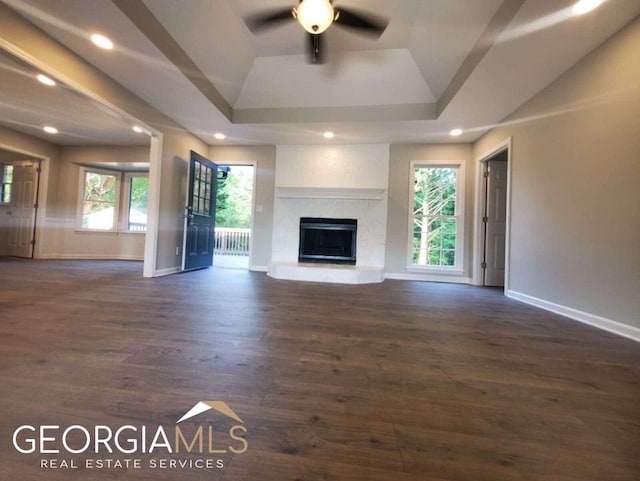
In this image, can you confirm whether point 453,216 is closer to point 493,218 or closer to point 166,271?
point 493,218

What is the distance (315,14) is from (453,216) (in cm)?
367

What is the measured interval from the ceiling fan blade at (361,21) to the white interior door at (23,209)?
680cm

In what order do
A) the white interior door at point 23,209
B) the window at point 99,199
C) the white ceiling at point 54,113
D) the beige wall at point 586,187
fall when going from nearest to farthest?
the beige wall at point 586,187 < the white ceiling at point 54,113 < the white interior door at point 23,209 < the window at point 99,199

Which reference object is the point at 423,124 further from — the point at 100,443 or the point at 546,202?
the point at 100,443

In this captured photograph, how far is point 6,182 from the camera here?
18.2ft

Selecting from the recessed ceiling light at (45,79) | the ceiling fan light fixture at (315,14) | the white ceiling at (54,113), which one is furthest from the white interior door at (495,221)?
the recessed ceiling light at (45,79)

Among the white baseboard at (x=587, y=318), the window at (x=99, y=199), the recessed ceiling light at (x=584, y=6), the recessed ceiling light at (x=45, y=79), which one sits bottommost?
the white baseboard at (x=587, y=318)

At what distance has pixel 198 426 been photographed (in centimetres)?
85

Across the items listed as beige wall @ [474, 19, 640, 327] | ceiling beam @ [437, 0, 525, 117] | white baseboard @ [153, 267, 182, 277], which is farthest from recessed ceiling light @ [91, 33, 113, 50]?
beige wall @ [474, 19, 640, 327]

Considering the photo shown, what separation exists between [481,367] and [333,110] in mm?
3646

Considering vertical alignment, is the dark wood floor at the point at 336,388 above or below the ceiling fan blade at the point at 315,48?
below

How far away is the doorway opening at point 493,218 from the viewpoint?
418cm

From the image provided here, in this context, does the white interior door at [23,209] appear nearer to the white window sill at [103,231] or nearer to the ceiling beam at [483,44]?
the white window sill at [103,231]

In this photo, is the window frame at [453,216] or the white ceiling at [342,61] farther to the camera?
the window frame at [453,216]
